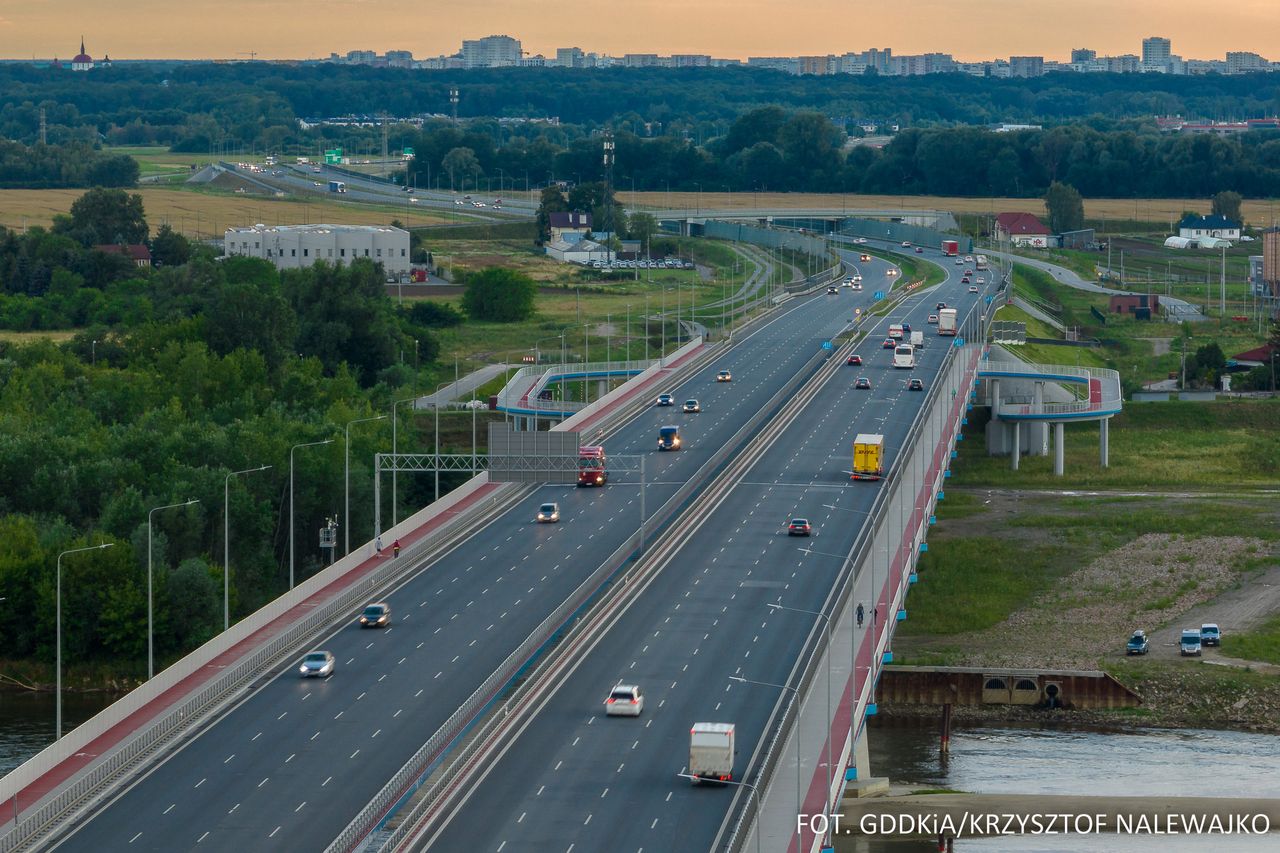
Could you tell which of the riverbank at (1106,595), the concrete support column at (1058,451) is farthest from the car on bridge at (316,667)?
the concrete support column at (1058,451)

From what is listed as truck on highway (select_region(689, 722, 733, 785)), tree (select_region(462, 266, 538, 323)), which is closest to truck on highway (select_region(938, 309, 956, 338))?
tree (select_region(462, 266, 538, 323))

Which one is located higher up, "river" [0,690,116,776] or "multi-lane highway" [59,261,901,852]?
"multi-lane highway" [59,261,901,852]

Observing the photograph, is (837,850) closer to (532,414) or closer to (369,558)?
(369,558)

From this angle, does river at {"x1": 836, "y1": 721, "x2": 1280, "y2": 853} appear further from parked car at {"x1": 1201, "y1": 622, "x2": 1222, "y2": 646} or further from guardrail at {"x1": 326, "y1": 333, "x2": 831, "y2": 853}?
guardrail at {"x1": 326, "y1": 333, "x2": 831, "y2": 853}

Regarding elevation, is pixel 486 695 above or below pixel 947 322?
below

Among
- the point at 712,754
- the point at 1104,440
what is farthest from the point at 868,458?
the point at 712,754

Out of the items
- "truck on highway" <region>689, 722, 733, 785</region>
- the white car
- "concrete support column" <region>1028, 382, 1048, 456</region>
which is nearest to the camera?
"truck on highway" <region>689, 722, 733, 785</region>

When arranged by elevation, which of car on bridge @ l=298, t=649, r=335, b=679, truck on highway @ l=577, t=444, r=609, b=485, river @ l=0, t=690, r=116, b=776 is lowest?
river @ l=0, t=690, r=116, b=776

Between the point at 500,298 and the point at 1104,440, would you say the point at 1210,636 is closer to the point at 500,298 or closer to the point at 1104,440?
the point at 1104,440
